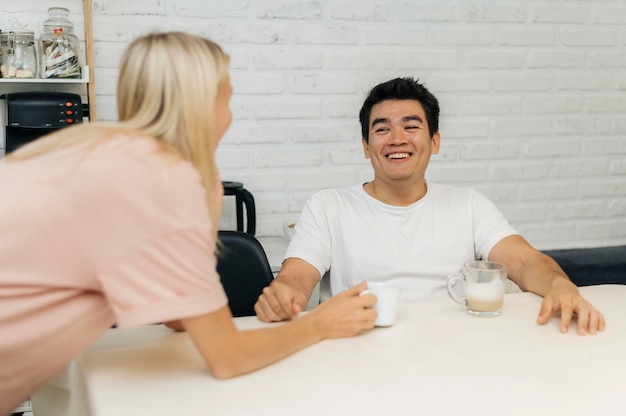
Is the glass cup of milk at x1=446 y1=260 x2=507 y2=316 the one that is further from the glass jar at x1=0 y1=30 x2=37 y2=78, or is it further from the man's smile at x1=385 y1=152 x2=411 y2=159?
the glass jar at x1=0 y1=30 x2=37 y2=78

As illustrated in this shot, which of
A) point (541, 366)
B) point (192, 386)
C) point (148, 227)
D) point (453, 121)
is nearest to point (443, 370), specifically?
point (541, 366)

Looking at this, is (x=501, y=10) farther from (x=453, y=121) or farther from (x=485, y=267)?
(x=485, y=267)

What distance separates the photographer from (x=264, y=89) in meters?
2.52

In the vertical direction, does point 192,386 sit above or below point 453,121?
below

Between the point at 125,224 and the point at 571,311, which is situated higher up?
the point at 125,224

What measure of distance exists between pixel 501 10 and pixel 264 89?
0.96 m

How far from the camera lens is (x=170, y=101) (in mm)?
1046

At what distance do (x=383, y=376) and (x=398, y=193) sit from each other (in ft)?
2.94

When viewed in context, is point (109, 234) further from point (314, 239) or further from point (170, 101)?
point (314, 239)

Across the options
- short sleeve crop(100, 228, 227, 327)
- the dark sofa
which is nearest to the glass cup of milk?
short sleeve crop(100, 228, 227, 327)

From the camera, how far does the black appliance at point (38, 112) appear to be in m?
2.17

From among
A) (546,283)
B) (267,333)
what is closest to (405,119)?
(546,283)

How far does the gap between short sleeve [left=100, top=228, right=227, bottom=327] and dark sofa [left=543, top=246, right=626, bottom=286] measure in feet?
6.66

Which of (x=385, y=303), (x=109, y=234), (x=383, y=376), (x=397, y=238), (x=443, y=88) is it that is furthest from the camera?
(x=443, y=88)
